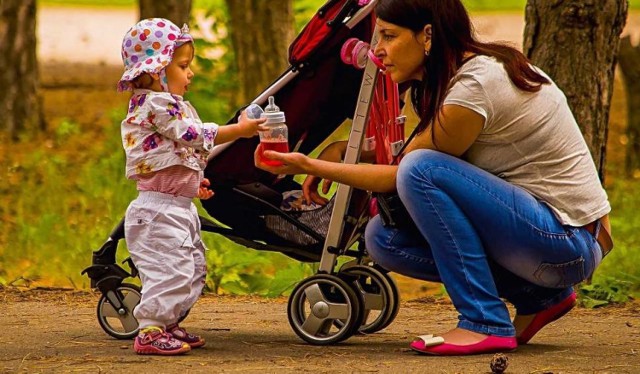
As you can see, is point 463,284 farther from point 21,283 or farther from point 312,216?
point 21,283

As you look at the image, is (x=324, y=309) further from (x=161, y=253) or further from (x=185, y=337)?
(x=161, y=253)

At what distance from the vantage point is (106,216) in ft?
27.4

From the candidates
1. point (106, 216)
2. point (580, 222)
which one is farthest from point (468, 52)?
point (106, 216)

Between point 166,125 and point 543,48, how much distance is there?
101 inches

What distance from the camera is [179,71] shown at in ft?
16.0

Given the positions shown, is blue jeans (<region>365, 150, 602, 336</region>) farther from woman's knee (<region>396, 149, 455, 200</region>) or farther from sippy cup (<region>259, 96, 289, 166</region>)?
sippy cup (<region>259, 96, 289, 166</region>)

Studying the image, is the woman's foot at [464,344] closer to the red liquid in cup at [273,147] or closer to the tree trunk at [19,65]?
the red liquid in cup at [273,147]

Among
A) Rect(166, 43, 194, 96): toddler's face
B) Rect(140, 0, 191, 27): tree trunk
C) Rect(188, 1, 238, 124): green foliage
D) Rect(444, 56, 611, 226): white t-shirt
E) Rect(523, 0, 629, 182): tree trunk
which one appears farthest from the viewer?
Rect(188, 1, 238, 124): green foliage

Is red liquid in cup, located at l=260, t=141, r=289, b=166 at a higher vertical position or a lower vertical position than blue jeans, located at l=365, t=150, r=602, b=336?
higher

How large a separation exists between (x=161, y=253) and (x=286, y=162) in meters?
0.57

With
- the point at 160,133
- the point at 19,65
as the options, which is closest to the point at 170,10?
the point at 19,65

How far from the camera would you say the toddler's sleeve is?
4.73m

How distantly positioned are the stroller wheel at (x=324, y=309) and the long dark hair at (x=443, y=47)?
728 mm

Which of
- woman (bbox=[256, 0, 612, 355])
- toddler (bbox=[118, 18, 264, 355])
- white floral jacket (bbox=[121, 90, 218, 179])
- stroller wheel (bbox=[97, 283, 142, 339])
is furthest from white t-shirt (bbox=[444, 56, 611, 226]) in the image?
stroller wheel (bbox=[97, 283, 142, 339])
